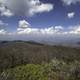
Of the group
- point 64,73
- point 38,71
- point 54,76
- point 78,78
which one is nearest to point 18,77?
point 38,71

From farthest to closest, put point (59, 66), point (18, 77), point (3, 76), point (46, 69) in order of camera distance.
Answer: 1. point (59, 66)
2. point (46, 69)
3. point (18, 77)
4. point (3, 76)

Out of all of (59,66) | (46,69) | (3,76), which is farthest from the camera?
(59,66)

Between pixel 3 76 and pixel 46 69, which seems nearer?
pixel 3 76

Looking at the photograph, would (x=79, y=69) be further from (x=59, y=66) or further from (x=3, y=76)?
(x=3, y=76)

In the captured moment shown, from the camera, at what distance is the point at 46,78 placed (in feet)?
59.9

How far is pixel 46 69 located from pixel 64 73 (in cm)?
213

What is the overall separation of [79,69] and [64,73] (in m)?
2.10

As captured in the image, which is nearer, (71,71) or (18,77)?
(18,77)

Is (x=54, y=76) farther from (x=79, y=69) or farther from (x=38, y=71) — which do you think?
(x=79, y=69)

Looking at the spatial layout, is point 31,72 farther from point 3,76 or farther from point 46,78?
point 3,76

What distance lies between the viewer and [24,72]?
19703 millimetres

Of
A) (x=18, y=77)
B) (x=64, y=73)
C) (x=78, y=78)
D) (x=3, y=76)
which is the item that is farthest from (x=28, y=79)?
(x=78, y=78)

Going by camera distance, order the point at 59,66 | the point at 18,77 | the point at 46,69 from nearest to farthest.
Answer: the point at 18,77
the point at 46,69
the point at 59,66

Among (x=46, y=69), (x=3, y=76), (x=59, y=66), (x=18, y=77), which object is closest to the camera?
(x=3, y=76)
